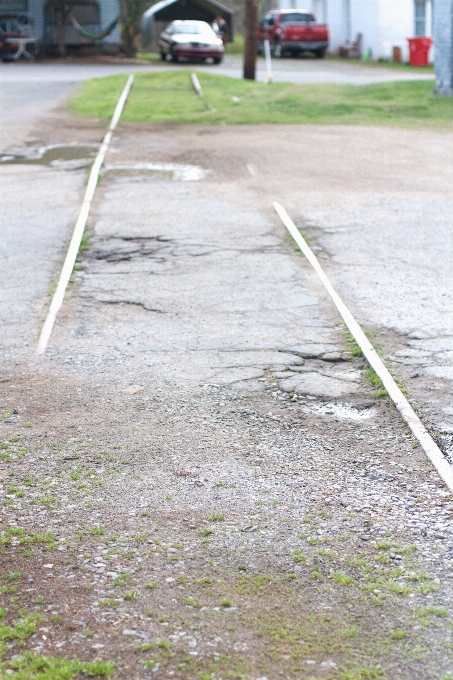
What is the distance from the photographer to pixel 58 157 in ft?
50.8

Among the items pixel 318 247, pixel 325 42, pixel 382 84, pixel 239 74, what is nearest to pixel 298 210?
pixel 318 247

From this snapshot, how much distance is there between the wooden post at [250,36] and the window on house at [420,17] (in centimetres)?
1364

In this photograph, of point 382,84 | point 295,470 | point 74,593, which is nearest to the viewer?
point 74,593

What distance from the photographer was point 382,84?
2533 centimetres

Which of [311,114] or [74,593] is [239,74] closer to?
[311,114]

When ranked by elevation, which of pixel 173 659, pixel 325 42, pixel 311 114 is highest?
pixel 325 42

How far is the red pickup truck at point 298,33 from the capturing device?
41188 mm

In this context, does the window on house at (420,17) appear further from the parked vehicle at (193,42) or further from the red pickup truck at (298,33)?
the parked vehicle at (193,42)

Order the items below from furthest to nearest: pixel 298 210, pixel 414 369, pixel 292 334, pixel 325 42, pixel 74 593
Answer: pixel 325 42, pixel 298 210, pixel 292 334, pixel 414 369, pixel 74 593

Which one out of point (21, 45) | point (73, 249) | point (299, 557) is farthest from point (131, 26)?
point (299, 557)

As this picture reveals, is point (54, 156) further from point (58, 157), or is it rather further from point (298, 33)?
point (298, 33)

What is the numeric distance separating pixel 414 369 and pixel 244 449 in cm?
161

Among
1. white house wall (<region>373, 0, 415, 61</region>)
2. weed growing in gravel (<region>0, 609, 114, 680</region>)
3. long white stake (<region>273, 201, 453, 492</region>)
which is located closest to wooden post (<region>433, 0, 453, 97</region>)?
long white stake (<region>273, 201, 453, 492</region>)

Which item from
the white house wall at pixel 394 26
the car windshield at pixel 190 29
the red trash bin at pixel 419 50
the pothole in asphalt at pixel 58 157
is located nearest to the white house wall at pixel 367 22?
the white house wall at pixel 394 26
